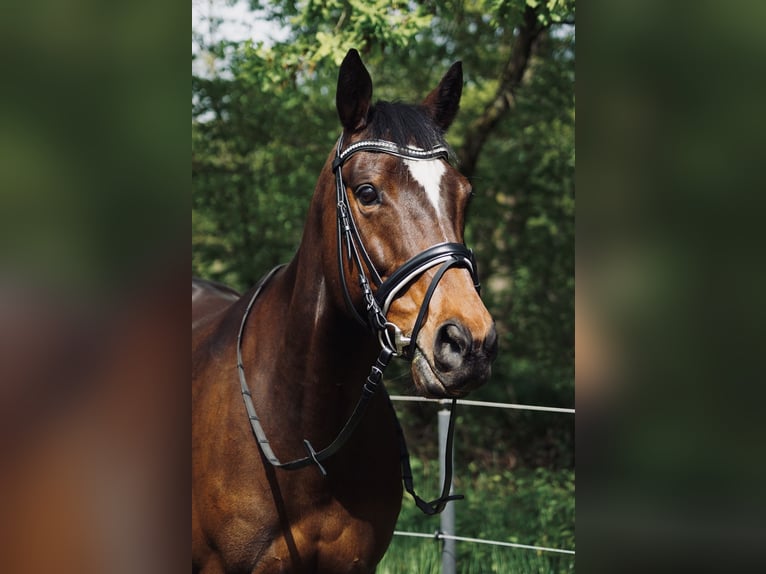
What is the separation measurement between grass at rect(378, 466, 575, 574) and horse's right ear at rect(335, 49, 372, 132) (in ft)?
10.6

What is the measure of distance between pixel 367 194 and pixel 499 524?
13.4 ft

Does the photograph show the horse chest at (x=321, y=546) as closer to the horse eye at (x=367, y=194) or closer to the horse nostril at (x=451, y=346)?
the horse nostril at (x=451, y=346)

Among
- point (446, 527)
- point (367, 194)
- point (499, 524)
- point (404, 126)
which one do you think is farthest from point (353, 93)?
point (499, 524)

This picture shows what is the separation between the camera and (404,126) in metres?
2.37

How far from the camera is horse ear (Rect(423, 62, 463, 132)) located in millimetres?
2668

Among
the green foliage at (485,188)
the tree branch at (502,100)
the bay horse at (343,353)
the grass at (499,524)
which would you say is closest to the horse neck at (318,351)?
the bay horse at (343,353)

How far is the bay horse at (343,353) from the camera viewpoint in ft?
7.09

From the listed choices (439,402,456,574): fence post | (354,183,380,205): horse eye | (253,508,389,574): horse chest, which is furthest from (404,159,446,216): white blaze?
(439,402,456,574): fence post

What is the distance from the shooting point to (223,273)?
7641 mm

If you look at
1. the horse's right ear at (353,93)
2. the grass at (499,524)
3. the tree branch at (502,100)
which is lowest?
the grass at (499,524)
